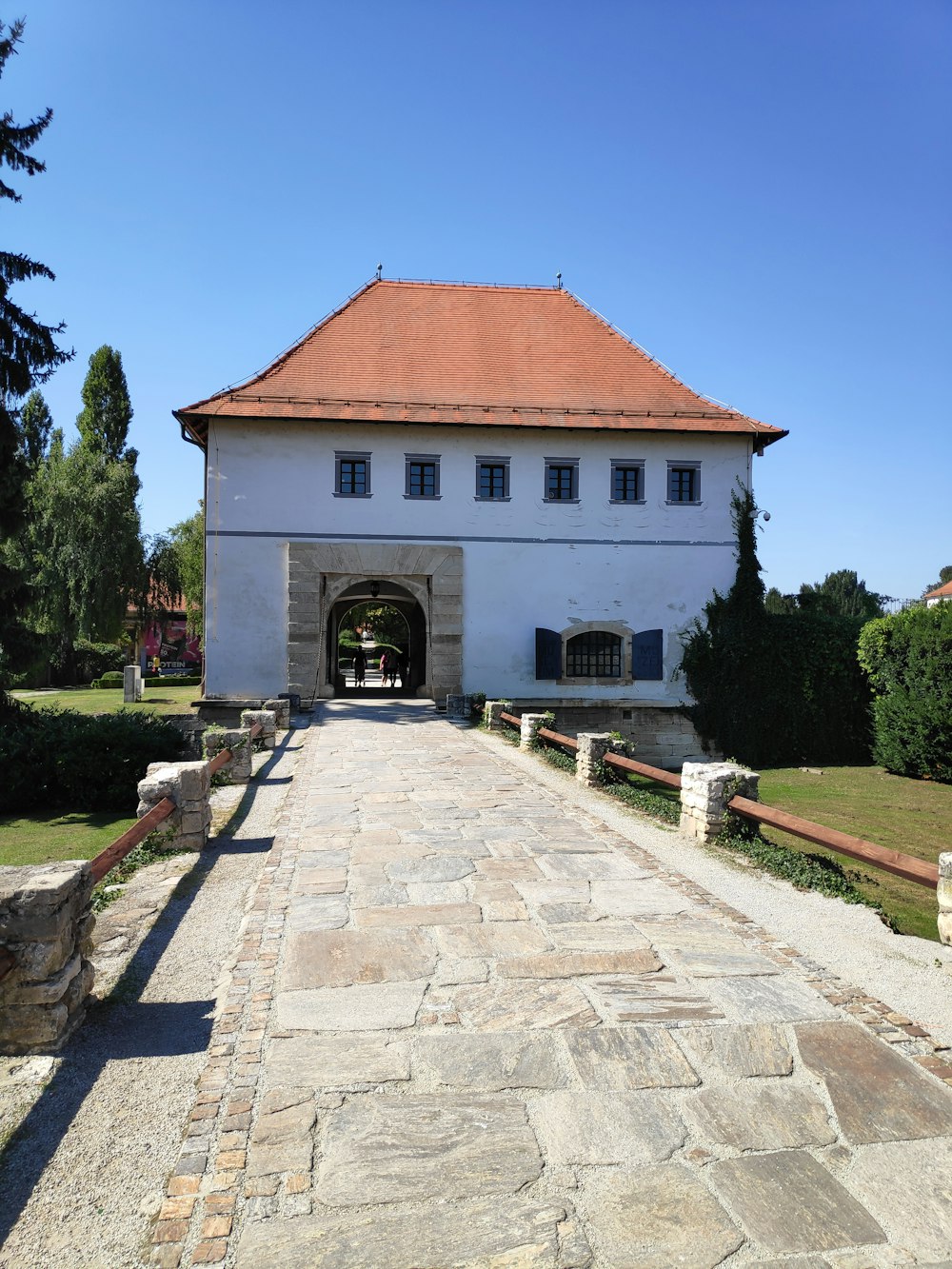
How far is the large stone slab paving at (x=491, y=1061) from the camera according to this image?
3449mm

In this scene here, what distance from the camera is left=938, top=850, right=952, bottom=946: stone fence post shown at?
5.09m

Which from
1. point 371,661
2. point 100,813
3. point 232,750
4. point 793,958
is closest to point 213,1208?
point 793,958

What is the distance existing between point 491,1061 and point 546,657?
17032 millimetres

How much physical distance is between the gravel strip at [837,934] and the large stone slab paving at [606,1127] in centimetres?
163

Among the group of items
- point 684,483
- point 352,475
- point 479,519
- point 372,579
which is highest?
point 684,483

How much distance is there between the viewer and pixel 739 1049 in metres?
3.74

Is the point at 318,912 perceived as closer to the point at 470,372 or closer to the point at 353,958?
the point at 353,958

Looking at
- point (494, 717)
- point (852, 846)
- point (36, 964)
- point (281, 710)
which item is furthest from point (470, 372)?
point (36, 964)

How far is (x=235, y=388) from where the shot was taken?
20031 mm

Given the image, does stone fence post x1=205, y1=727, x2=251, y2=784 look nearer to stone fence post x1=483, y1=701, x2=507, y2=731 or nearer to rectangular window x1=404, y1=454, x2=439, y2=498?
stone fence post x1=483, y1=701, x2=507, y2=731

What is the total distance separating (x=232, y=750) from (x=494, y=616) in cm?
1105

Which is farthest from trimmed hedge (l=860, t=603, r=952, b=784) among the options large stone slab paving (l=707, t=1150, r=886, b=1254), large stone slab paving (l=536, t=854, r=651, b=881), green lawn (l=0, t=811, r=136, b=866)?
large stone slab paving (l=707, t=1150, r=886, b=1254)

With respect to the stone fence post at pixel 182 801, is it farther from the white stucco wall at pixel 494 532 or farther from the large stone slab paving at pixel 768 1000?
the white stucco wall at pixel 494 532

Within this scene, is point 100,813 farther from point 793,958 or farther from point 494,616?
point 494,616
